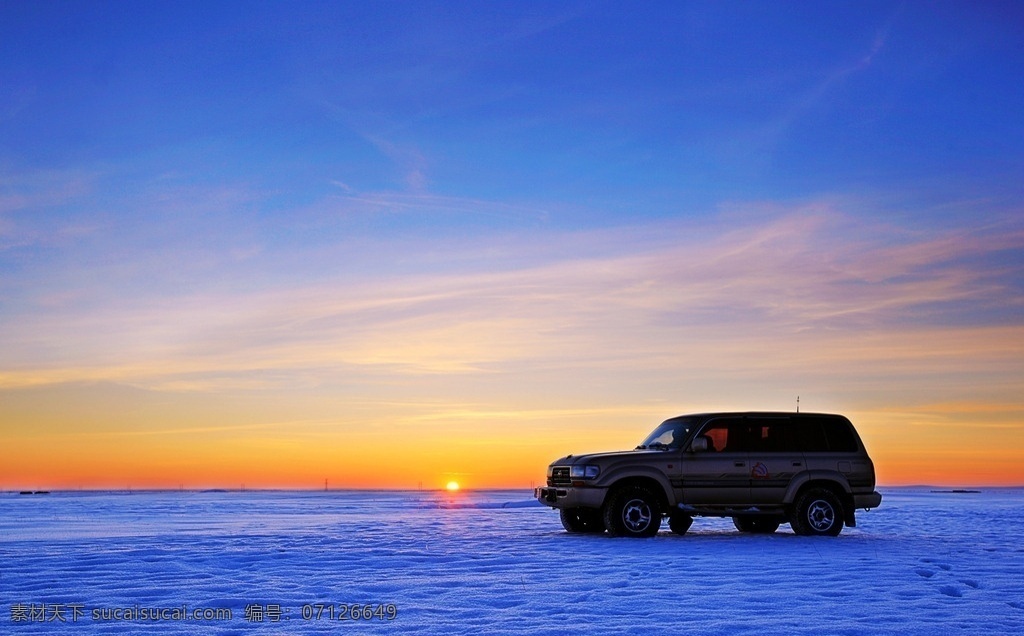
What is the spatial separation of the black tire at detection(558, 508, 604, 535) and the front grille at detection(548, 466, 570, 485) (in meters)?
0.49

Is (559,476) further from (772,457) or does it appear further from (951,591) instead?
(951,591)

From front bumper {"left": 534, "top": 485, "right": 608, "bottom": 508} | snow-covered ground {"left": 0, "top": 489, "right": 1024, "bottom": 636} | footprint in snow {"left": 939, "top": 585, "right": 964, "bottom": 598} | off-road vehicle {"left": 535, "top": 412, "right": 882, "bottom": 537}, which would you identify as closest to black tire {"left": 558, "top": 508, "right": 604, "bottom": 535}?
off-road vehicle {"left": 535, "top": 412, "right": 882, "bottom": 537}

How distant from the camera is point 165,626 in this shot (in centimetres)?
757

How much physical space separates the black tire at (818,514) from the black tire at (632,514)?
2465mm

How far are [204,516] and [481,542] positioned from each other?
36.5ft

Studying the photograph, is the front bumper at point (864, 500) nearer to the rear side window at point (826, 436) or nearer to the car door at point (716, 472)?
the rear side window at point (826, 436)

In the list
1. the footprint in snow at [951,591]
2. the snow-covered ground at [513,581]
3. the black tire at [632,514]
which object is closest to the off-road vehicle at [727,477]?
the black tire at [632,514]

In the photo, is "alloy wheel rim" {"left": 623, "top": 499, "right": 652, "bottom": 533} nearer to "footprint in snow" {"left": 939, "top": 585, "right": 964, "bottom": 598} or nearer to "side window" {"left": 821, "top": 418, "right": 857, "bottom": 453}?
"side window" {"left": 821, "top": 418, "right": 857, "bottom": 453}

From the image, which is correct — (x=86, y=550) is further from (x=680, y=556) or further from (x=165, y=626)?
(x=680, y=556)

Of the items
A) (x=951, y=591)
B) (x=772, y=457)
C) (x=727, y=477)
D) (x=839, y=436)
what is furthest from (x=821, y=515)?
(x=951, y=591)

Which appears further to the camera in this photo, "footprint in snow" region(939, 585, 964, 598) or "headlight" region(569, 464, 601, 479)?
"headlight" region(569, 464, 601, 479)

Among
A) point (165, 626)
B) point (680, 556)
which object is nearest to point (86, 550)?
point (165, 626)

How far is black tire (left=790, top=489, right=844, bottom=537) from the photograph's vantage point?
16.9m

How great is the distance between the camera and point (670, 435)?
17656mm
